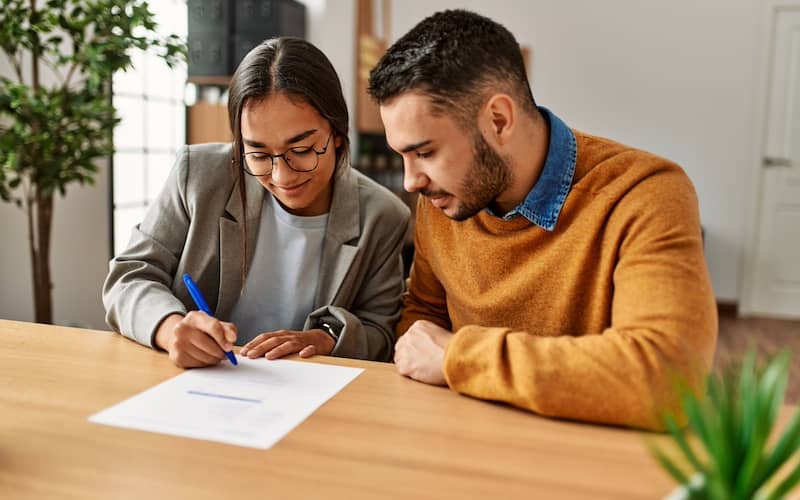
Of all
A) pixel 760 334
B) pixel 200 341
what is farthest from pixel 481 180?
pixel 760 334

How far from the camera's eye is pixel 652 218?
113 centimetres

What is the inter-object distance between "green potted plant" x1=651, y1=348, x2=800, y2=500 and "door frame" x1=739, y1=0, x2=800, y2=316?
18.2 feet

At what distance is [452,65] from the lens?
3.80 ft

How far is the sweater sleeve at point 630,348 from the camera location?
0.94m

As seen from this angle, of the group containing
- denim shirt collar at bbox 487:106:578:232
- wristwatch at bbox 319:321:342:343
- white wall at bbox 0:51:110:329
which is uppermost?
denim shirt collar at bbox 487:106:578:232

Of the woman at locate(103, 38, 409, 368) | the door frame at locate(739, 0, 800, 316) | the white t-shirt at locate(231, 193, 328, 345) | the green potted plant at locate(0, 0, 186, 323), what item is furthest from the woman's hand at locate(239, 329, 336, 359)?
the door frame at locate(739, 0, 800, 316)

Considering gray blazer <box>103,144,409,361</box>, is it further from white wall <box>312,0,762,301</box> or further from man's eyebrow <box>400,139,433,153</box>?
white wall <box>312,0,762,301</box>

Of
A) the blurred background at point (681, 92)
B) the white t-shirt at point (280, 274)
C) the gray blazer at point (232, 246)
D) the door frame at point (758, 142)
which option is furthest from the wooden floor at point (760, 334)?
the white t-shirt at point (280, 274)

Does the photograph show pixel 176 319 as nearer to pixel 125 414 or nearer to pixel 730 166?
pixel 125 414

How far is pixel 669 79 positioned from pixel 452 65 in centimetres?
492

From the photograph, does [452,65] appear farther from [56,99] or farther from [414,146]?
[56,99]

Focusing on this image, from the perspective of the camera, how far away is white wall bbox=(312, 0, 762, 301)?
5465 mm

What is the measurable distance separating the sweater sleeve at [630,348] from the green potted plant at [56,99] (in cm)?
238

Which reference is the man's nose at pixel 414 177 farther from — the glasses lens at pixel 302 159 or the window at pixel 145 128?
the window at pixel 145 128
